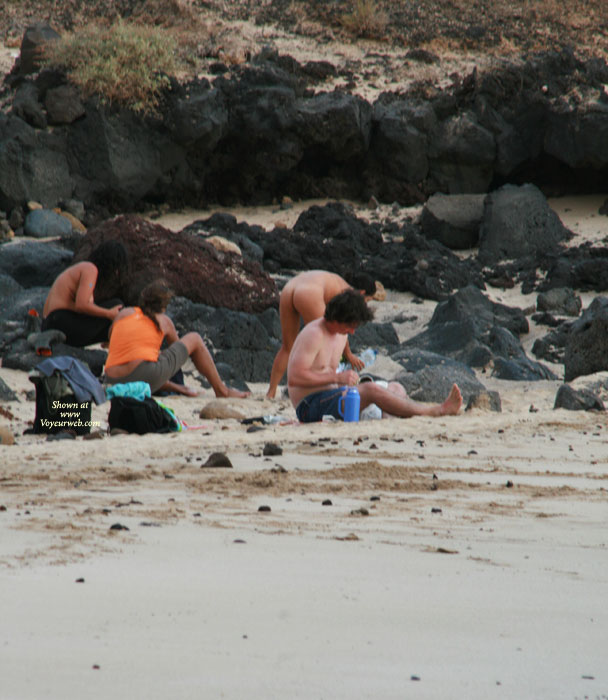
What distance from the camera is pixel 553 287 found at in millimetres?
15133

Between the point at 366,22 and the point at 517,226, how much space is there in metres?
8.64

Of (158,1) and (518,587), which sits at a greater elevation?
(158,1)

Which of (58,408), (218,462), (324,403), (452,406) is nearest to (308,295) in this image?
(324,403)

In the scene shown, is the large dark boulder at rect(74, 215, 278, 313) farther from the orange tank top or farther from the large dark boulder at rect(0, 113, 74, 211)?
the large dark boulder at rect(0, 113, 74, 211)

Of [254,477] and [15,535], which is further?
[254,477]

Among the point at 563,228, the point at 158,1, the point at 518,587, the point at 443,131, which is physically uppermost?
the point at 158,1

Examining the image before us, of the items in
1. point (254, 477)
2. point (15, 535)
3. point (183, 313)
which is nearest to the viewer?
point (15, 535)

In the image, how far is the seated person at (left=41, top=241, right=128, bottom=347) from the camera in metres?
8.73

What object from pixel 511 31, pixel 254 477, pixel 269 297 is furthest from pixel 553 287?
pixel 254 477

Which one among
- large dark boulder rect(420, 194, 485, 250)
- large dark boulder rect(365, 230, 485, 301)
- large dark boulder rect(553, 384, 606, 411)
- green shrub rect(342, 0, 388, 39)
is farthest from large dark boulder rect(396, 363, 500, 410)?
green shrub rect(342, 0, 388, 39)

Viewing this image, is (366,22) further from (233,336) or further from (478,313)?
(233,336)

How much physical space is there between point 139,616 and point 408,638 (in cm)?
50

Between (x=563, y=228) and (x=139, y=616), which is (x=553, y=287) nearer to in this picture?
(x=563, y=228)

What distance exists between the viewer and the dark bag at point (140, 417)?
5.93 meters
